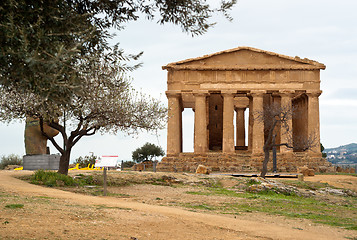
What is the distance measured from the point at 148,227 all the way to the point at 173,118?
116 feet

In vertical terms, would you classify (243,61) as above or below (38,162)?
above

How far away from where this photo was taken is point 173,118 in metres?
46.3

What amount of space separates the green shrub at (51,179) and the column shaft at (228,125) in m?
26.4

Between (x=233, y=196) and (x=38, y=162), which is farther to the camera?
(x=38, y=162)

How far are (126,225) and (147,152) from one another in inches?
2394

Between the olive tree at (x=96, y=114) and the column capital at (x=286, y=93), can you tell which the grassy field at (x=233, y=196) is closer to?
the olive tree at (x=96, y=114)

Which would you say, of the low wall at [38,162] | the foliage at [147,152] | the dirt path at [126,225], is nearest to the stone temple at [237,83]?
the low wall at [38,162]

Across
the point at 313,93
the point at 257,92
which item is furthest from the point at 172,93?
the point at 313,93

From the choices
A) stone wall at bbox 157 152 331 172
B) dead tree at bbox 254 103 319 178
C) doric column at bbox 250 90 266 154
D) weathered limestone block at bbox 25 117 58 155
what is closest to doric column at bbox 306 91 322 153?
dead tree at bbox 254 103 319 178

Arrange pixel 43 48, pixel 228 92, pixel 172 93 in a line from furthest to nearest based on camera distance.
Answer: pixel 228 92, pixel 172 93, pixel 43 48

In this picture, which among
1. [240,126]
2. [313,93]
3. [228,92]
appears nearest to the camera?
[313,93]

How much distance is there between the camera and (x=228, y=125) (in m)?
46.7

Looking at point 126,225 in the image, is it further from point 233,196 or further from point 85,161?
point 85,161

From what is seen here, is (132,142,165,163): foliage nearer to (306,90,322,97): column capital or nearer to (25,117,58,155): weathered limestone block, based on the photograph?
(306,90,322,97): column capital
